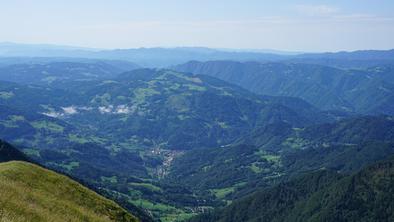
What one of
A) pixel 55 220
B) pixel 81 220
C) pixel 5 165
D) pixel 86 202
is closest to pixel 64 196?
pixel 86 202

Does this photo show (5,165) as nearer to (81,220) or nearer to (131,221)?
(131,221)

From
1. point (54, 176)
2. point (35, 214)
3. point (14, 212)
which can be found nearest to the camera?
point (14, 212)

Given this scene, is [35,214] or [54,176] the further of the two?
[54,176]

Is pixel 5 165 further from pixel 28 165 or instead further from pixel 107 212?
pixel 107 212

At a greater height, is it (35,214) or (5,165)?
(35,214)

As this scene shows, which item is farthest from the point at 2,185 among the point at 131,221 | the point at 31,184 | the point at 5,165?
the point at 131,221

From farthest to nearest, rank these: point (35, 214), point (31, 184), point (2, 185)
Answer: point (31, 184)
point (2, 185)
point (35, 214)

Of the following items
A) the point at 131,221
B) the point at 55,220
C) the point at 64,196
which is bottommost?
the point at 131,221

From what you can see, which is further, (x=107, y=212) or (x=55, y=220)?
(x=107, y=212)

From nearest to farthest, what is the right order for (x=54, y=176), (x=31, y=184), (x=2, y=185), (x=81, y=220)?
(x=2, y=185) → (x=81, y=220) → (x=31, y=184) → (x=54, y=176)
